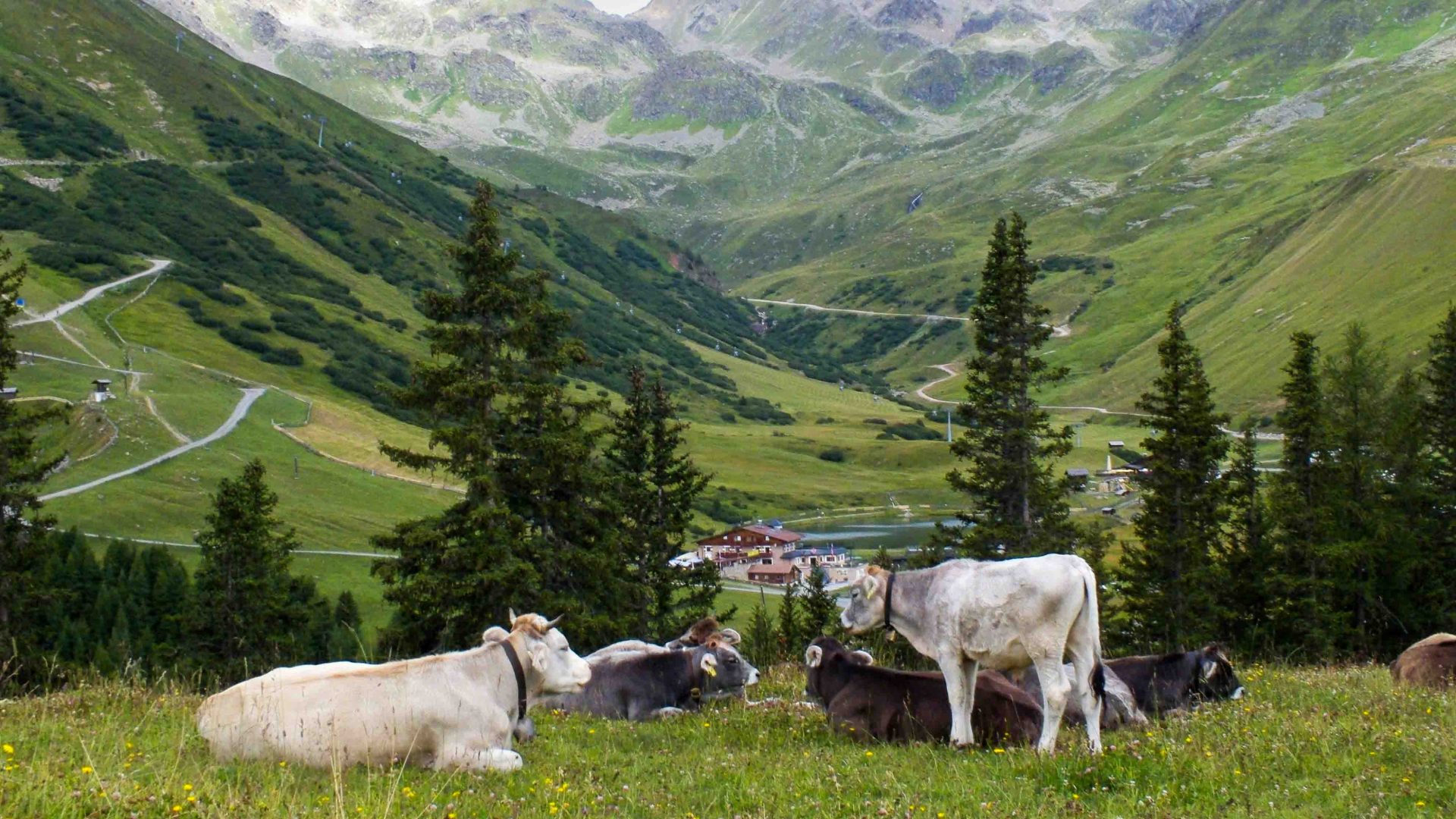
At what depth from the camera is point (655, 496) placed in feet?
141

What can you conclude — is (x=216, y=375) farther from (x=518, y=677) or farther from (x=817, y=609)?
(x=518, y=677)

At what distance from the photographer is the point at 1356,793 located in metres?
8.56

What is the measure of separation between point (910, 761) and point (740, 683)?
677cm

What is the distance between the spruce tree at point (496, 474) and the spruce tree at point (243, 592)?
706 inches

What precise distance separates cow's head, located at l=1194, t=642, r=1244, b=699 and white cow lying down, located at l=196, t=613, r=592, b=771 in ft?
33.0

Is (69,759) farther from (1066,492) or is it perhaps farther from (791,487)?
(791,487)

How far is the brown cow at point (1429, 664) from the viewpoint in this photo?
653 inches

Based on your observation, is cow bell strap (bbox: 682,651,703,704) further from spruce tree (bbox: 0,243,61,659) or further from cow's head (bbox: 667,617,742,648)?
spruce tree (bbox: 0,243,61,659)

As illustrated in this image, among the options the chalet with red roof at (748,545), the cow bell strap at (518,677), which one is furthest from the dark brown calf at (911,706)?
the chalet with red roof at (748,545)

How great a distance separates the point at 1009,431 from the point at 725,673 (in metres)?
24.6

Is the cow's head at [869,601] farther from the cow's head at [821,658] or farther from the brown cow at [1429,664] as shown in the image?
the brown cow at [1429,664]

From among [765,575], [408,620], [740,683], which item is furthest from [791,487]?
[740,683]

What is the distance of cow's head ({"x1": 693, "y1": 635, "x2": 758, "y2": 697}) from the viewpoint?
1728 centimetres

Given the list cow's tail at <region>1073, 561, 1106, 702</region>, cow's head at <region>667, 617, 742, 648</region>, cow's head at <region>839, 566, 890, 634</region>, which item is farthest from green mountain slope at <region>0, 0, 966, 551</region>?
cow's tail at <region>1073, 561, 1106, 702</region>
